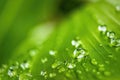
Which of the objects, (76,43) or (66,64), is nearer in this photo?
(66,64)

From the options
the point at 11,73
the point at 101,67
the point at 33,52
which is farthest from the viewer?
the point at 33,52

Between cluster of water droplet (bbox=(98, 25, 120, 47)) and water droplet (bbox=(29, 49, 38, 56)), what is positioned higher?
water droplet (bbox=(29, 49, 38, 56))

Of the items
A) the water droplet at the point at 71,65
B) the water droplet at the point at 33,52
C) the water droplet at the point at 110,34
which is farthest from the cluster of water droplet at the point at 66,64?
the water droplet at the point at 33,52

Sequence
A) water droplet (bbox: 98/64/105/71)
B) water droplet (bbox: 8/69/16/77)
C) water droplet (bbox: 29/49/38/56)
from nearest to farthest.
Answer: water droplet (bbox: 98/64/105/71) → water droplet (bbox: 8/69/16/77) → water droplet (bbox: 29/49/38/56)

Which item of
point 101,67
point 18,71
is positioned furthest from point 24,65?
point 101,67

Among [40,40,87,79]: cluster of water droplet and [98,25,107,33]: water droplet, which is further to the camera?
[98,25,107,33]: water droplet

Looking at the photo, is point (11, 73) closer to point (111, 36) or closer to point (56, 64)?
point (56, 64)

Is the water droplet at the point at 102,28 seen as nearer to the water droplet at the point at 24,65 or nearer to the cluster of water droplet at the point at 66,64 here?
the cluster of water droplet at the point at 66,64

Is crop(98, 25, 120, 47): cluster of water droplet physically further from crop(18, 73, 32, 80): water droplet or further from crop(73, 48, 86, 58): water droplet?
crop(18, 73, 32, 80): water droplet

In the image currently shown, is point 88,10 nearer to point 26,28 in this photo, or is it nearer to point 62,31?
point 62,31

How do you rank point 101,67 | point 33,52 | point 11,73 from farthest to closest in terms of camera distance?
1. point 33,52
2. point 11,73
3. point 101,67

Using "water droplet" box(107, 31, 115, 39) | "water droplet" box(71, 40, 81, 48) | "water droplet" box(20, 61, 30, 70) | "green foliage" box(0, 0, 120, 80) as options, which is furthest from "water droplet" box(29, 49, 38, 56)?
"water droplet" box(107, 31, 115, 39)

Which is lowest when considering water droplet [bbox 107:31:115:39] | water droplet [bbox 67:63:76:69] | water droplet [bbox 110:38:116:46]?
water droplet [bbox 67:63:76:69]
